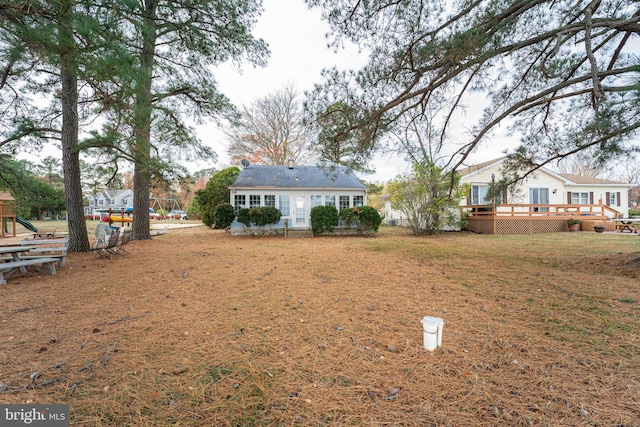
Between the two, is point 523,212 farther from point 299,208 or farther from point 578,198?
point 299,208

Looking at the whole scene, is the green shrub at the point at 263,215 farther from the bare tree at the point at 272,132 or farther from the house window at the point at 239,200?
the bare tree at the point at 272,132

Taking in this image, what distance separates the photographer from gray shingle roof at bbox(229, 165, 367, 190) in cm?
1495

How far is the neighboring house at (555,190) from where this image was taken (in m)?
17.4

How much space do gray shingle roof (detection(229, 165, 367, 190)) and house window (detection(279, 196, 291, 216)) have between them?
727 mm

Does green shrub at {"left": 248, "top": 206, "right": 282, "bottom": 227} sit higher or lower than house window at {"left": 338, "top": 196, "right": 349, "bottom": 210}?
lower

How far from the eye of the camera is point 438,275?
535 cm

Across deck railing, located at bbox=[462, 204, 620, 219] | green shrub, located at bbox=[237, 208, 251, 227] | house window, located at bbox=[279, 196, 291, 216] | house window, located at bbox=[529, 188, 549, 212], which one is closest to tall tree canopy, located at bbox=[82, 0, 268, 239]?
green shrub, located at bbox=[237, 208, 251, 227]

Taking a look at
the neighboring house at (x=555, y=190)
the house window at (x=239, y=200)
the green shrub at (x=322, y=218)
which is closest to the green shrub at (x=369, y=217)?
the green shrub at (x=322, y=218)

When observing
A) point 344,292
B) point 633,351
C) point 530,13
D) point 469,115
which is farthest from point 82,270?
point 530,13

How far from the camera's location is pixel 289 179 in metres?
15.8

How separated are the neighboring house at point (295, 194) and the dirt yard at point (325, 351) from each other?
10.1 meters

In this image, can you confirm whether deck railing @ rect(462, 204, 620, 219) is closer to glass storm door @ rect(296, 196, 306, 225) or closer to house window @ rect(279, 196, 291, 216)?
glass storm door @ rect(296, 196, 306, 225)

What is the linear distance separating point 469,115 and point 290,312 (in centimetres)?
574

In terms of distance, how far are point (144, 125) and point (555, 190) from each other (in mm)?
23113
